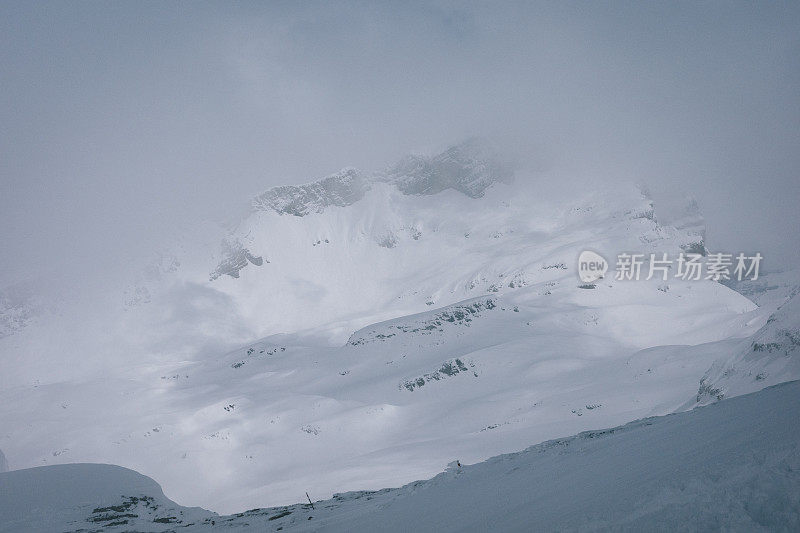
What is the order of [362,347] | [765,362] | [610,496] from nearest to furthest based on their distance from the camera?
[610,496], [765,362], [362,347]

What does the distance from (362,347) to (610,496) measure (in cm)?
7771

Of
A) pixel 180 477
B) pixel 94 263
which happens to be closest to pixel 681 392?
pixel 180 477

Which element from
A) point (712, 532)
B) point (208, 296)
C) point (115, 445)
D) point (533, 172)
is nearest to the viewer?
point (712, 532)

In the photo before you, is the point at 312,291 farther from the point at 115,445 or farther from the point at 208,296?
the point at 115,445

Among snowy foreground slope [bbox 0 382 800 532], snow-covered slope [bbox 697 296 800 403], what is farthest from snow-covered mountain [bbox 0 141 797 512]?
snowy foreground slope [bbox 0 382 800 532]

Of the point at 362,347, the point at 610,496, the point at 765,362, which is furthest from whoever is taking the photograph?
the point at 362,347

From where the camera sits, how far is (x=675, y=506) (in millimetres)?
4945

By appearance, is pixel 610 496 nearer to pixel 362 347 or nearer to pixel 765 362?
pixel 765 362

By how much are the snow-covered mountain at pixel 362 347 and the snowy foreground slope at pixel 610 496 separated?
45.6 feet

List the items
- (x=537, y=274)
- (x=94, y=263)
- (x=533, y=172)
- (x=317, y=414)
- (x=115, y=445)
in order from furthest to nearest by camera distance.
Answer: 1. (x=533, y=172)
2. (x=94, y=263)
3. (x=537, y=274)
4. (x=317, y=414)
5. (x=115, y=445)

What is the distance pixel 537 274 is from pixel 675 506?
108699mm

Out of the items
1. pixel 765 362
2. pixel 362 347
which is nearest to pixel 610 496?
pixel 765 362

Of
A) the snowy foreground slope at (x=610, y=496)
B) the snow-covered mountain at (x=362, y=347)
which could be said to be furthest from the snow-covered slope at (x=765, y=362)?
the snowy foreground slope at (x=610, y=496)

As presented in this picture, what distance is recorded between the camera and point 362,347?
8231cm
